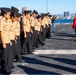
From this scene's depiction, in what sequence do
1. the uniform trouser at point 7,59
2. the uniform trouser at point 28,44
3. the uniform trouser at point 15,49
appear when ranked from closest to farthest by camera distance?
the uniform trouser at point 7,59
the uniform trouser at point 15,49
the uniform trouser at point 28,44

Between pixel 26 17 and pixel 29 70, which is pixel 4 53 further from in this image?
pixel 26 17

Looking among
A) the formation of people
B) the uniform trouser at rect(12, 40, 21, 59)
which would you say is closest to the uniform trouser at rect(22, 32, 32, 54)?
the formation of people

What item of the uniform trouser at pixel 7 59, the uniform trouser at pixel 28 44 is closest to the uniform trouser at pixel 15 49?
the uniform trouser at pixel 7 59

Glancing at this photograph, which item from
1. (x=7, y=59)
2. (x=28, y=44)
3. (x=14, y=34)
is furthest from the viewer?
(x=28, y=44)

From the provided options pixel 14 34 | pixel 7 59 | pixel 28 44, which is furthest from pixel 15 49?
pixel 28 44

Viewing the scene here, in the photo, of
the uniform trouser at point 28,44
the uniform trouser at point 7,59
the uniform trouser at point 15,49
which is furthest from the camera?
the uniform trouser at point 28,44

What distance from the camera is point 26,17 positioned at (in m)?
14.8

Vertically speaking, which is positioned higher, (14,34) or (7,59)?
(14,34)

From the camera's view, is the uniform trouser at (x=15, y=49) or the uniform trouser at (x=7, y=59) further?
the uniform trouser at (x=15, y=49)

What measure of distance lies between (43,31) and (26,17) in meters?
6.10

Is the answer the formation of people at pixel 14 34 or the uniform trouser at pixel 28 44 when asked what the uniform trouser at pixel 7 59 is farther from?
the uniform trouser at pixel 28 44

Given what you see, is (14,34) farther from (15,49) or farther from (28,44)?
(28,44)

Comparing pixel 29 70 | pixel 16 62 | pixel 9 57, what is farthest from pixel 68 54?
pixel 9 57

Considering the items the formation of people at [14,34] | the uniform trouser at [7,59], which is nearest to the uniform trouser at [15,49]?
the formation of people at [14,34]
